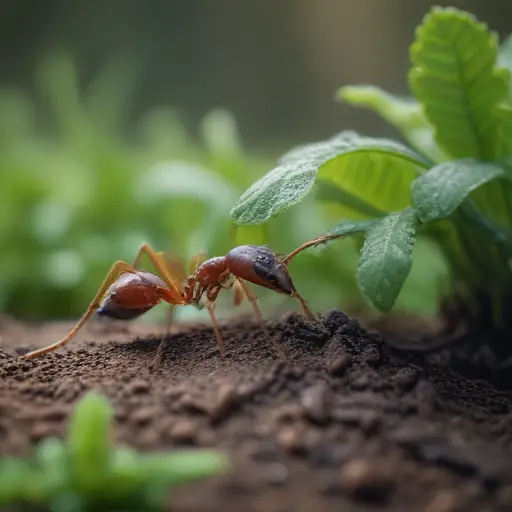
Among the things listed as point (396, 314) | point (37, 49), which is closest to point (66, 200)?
point (396, 314)

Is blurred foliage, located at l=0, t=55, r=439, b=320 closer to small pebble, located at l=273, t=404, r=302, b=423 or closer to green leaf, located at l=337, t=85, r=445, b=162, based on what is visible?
green leaf, located at l=337, t=85, r=445, b=162

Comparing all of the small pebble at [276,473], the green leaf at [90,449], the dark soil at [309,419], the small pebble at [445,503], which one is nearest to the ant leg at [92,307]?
the dark soil at [309,419]

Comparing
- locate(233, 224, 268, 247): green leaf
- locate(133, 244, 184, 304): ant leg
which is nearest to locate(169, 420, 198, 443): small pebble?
locate(133, 244, 184, 304): ant leg

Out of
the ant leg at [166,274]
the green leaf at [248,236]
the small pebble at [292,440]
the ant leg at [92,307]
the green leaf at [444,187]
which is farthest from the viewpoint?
the green leaf at [248,236]

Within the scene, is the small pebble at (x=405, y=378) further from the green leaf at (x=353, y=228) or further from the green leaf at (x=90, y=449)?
the green leaf at (x=90, y=449)

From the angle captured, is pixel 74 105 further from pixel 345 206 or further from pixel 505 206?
pixel 505 206

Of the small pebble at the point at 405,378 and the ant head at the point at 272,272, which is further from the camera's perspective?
the ant head at the point at 272,272

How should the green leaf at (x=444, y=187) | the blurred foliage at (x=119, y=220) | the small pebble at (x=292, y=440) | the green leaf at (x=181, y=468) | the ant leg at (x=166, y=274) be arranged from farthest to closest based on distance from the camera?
the blurred foliage at (x=119, y=220) → the ant leg at (x=166, y=274) → the green leaf at (x=444, y=187) → the small pebble at (x=292, y=440) → the green leaf at (x=181, y=468)

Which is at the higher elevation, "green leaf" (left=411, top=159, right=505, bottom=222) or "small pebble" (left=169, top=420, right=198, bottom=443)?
"green leaf" (left=411, top=159, right=505, bottom=222)
